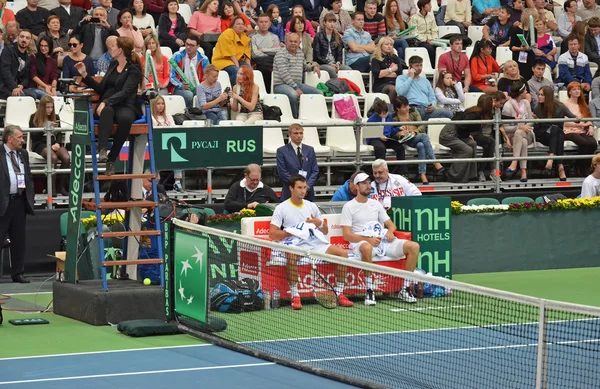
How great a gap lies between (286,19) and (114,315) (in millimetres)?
11281

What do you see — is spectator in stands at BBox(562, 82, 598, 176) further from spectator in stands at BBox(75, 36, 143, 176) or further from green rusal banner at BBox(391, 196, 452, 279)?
spectator in stands at BBox(75, 36, 143, 176)

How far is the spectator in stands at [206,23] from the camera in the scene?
21.6 meters

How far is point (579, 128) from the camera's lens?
21656 mm

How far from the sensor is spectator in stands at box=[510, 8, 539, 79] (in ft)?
78.4

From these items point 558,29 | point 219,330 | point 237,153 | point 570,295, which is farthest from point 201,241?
point 558,29

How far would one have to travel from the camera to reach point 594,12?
26516 mm

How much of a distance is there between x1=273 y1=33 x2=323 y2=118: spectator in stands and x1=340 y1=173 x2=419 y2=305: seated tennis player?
5.39 m

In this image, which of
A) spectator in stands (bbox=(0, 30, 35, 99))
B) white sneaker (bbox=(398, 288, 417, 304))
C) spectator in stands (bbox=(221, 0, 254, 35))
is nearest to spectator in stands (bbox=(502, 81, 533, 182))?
spectator in stands (bbox=(221, 0, 254, 35))

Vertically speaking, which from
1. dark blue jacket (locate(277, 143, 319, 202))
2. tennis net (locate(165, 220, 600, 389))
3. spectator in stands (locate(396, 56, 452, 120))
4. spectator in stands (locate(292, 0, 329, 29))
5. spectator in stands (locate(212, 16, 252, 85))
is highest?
spectator in stands (locate(292, 0, 329, 29))

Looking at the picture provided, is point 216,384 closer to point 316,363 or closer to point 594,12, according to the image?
point 316,363

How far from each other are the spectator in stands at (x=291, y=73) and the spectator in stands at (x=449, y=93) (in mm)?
2261

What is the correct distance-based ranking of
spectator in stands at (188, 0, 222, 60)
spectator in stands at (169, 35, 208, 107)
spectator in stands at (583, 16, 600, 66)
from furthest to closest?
spectator in stands at (583, 16, 600, 66)
spectator in stands at (188, 0, 222, 60)
spectator in stands at (169, 35, 208, 107)

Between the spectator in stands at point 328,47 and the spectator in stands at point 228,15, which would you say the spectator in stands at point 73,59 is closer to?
the spectator in stands at point 228,15

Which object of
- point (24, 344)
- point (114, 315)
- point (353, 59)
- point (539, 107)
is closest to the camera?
point (24, 344)
